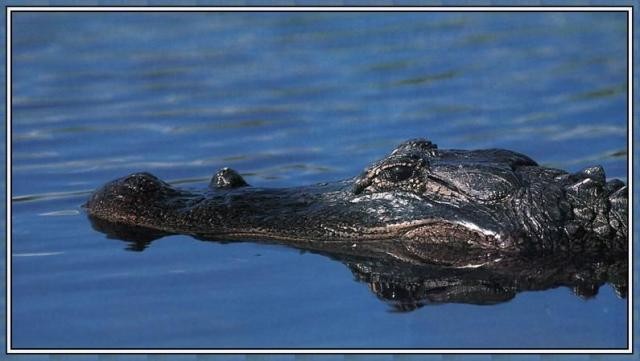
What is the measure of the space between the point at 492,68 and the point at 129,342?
8632 millimetres

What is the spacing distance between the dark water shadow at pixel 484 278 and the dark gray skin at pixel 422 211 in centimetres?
6

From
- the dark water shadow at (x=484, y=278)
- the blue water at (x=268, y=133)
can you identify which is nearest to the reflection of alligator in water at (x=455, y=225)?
the dark water shadow at (x=484, y=278)

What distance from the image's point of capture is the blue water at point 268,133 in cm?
990

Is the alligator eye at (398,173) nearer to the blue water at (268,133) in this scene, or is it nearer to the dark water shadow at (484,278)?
the dark water shadow at (484,278)

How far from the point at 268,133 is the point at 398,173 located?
4.81 m

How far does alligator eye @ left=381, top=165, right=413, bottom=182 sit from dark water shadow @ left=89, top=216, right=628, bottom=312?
56cm

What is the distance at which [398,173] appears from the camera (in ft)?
36.0

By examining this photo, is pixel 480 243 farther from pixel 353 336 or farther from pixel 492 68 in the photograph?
pixel 492 68

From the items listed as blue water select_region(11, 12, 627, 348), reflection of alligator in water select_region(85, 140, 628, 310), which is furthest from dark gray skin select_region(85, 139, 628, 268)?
blue water select_region(11, 12, 627, 348)

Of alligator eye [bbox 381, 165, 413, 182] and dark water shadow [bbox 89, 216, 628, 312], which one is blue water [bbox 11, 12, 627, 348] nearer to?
dark water shadow [bbox 89, 216, 628, 312]

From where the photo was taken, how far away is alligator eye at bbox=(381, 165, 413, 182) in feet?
35.9

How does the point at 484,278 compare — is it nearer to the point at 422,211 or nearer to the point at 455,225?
the point at 455,225

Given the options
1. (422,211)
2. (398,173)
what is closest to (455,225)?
(422,211)

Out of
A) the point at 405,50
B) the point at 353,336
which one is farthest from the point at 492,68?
the point at 353,336
